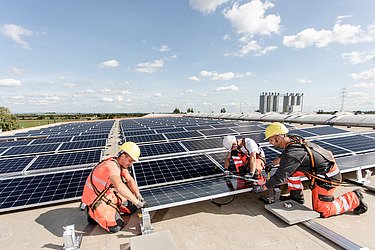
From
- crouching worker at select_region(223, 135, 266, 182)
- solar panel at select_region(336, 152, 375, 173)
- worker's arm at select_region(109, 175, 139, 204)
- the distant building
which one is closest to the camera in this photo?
worker's arm at select_region(109, 175, 139, 204)

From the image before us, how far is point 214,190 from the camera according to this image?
4227mm

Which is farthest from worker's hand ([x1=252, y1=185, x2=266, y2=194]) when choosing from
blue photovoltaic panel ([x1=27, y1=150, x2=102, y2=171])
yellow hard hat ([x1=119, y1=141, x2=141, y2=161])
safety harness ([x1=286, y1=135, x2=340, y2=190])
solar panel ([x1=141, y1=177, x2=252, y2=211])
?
blue photovoltaic panel ([x1=27, y1=150, x2=102, y2=171])

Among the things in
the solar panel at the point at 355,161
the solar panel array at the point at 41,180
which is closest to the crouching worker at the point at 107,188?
the solar panel array at the point at 41,180

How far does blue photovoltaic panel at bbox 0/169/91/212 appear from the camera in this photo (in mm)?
4660

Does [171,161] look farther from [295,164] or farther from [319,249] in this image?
[319,249]

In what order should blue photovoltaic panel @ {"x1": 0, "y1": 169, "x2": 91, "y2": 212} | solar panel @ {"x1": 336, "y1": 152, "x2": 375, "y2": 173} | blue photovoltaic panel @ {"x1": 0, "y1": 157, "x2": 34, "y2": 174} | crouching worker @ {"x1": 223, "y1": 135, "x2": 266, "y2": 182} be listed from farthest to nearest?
blue photovoltaic panel @ {"x1": 0, "y1": 157, "x2": 34, "y2": 174} < solar panel @ {"x1": 336, "y1": 152, "x2": 375, "y2": 173} < crouching worker @ {"x1": 223, "y1": 135, "x2": 266, "y2": 182} < blue photovoltaic panel @ {"x1": 0, "y1": 169, "x2": 91, "y2": 212}

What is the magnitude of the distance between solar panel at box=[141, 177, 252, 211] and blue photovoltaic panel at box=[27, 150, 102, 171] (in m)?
3.86

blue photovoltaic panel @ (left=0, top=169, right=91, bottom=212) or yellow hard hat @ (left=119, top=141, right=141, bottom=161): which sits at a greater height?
yellow hard hat @ (left=119, top=141, right=141, bottom=161)

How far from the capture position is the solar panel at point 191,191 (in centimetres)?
379

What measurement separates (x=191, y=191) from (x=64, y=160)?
234 inches

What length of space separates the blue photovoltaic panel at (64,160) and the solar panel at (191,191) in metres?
3.86

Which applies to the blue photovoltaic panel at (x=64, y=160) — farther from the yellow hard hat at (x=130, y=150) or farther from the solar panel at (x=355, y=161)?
the solar panel at (x=355, y=161)

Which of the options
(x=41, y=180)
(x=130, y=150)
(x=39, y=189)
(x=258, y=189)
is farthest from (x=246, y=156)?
(x=41, y=180)

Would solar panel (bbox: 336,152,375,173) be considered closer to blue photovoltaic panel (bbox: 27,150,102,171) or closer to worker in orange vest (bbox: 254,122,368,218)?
worker in orange vest (bbox: 254,122,368,218)
